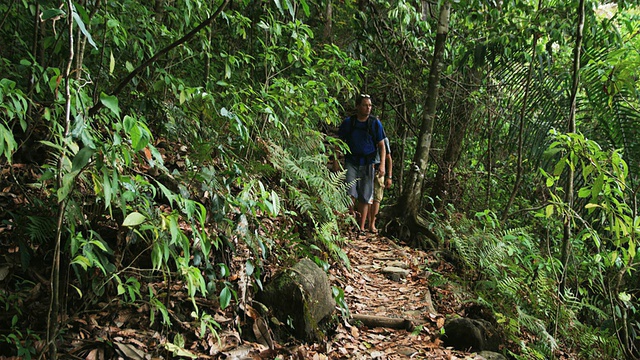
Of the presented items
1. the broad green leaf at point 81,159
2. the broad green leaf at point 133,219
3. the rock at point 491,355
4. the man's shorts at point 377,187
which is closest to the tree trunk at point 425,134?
the man's shorts at point 377,187

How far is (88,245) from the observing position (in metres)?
2.76

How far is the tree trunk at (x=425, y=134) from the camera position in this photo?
7.70m

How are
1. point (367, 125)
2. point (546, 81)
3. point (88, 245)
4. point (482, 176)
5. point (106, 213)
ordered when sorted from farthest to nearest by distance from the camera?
point (482, 176), point (546, 81), point (367, 125), point (106, 213), point (88, 245)

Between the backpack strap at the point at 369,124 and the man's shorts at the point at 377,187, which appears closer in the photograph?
the backpack strap at the point at 369,124

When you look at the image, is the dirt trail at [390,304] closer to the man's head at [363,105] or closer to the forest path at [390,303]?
the forest path at [390,303]

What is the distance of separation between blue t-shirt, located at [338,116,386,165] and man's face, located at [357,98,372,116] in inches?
4.8

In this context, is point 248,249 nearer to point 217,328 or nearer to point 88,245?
point 217,328

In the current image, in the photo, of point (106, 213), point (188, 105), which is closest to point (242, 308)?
point (106, 213)

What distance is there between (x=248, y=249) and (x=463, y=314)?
2.95 m

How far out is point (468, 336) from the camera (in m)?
4.65

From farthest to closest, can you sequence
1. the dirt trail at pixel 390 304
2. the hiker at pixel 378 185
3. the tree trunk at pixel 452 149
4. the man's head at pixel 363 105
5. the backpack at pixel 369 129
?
the tree trunk at pixel 452 149 < the hiker at pixel 378 185 < the backpack at pixel 369 129 < the man's head at pixel 363 105 < the dirt trail at pixel 390 304

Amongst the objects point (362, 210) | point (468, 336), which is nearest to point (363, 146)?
point (362, 210)

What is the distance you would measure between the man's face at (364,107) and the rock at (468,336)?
3343 millimetres

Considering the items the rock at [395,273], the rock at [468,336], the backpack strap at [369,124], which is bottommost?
the rock at [468,336]
